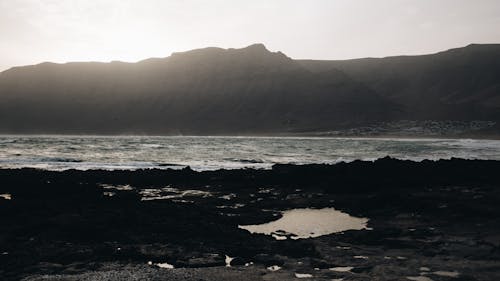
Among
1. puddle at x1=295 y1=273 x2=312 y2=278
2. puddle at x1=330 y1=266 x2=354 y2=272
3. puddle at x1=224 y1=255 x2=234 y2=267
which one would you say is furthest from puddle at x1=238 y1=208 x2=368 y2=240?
puddle at x1=295 y1=273 x2=312 y2=278

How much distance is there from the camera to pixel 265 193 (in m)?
19.0

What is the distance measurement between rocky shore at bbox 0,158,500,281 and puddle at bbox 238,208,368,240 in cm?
42

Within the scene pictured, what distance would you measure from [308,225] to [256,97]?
506 feet

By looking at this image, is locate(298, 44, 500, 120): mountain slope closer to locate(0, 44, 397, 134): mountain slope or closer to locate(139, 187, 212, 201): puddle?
locate(0, 44, 397, 134): mountain slope

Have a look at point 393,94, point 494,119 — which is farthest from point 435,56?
point 494,119

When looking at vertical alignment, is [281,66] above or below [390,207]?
above

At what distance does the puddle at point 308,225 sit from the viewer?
11797 millimetres

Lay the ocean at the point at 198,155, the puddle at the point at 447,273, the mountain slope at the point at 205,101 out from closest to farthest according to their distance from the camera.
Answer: the puddle at the point at 447,273 → the ocean at the point at 198,155 → the mountain slope at the point at 205,101

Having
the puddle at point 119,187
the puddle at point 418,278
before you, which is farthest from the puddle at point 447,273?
the puddle at point 119,187

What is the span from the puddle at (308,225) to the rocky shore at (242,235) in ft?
1.38

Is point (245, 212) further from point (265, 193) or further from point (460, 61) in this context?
point (460, 61)

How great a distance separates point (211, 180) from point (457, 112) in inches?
5228

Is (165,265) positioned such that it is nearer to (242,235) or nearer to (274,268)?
(274,268)

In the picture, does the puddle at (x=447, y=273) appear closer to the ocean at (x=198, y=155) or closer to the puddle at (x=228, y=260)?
the puddle at (x=228, y=260)
